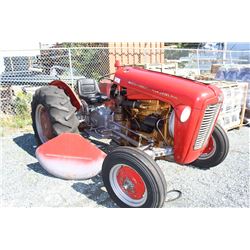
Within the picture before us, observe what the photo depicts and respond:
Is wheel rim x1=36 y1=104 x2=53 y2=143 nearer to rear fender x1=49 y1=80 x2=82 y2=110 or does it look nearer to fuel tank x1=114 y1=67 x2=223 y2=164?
rear fender x1=49 y1=80 x2=82 y2=110

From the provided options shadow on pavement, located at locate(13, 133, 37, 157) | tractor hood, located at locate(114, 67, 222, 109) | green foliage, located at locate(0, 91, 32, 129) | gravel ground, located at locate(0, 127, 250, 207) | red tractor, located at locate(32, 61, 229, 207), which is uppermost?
tractor hood, located at locate(114, 67, 222, 109)

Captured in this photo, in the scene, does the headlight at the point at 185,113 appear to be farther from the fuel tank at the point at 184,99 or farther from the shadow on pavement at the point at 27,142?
the shadow on pavement at the point at 27,142

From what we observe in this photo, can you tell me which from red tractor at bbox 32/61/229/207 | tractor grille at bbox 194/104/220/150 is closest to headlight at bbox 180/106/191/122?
red tractor at bbox 32/61/229/207

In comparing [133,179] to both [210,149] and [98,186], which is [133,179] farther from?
[210,149]

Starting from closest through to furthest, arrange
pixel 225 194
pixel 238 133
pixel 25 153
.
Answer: pixel 225 194 < pixel 25 153 < pixel 238 133

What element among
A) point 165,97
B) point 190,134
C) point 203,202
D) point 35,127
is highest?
point 165,97

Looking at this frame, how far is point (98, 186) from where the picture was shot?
11.7ft

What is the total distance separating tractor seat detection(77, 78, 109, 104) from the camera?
4.57m

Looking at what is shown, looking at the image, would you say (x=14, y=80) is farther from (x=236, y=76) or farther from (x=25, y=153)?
(x=236, y=76)

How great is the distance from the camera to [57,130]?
3.92m

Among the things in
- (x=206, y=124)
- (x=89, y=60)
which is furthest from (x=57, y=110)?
(x=89, y=60)

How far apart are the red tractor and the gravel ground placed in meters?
0.21

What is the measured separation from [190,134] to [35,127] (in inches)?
102

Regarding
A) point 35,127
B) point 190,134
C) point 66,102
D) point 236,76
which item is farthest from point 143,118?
point 236,76
